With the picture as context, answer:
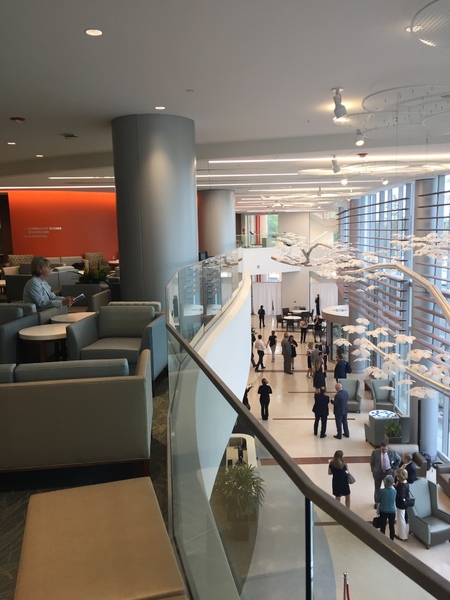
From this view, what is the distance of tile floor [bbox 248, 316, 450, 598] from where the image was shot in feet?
34.3

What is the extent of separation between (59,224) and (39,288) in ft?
41.8

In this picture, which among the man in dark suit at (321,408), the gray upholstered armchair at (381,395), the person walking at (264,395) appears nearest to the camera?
the man in dark suit at (321,408)

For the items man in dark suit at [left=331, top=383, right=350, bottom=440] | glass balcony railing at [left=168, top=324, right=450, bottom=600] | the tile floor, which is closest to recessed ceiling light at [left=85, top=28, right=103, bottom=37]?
glass balcony railing at [left=168, top=324, right=450, bottom=600]

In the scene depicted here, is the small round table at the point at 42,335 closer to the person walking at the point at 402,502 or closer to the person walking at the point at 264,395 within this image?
the person walking at the point at 402,502

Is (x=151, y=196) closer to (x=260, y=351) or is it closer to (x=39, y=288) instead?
(x=39, y=288)

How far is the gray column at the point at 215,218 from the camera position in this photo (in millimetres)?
19484

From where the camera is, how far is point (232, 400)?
1.88 meters

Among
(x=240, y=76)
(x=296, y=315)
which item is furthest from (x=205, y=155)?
(x=296, y=315)

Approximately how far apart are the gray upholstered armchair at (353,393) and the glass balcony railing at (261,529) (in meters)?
15.3

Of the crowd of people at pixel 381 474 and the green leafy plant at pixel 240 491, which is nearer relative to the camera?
the green leafy plant at pixel 240 491

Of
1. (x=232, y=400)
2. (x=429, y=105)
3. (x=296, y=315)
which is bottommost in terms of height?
(x=296, y=315)

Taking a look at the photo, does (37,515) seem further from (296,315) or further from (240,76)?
(296,315)

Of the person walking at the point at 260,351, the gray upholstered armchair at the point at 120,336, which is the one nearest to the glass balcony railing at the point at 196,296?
the gray upholstered armchair at the point at 120,336

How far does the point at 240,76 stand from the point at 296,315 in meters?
27.4
